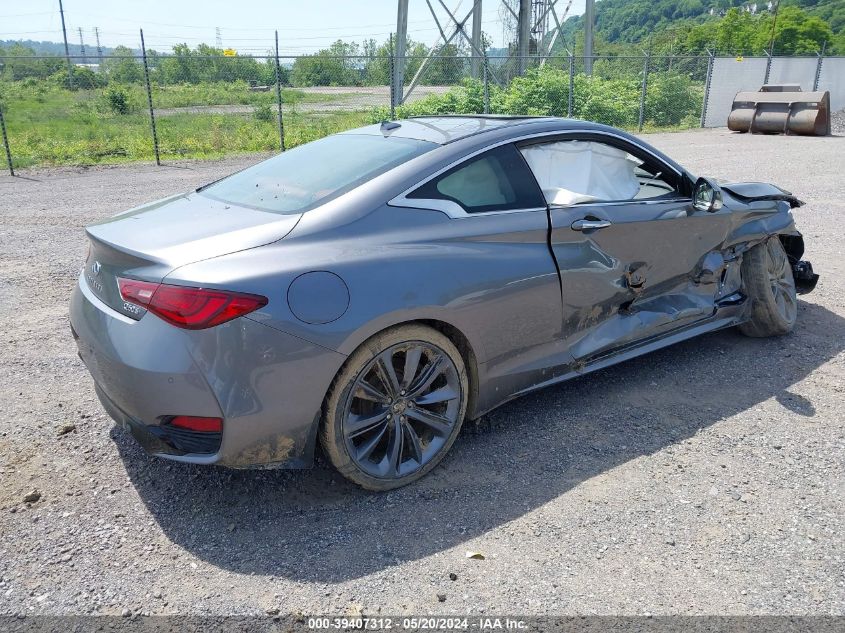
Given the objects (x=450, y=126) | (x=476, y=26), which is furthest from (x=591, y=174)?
(x=476, y=26)

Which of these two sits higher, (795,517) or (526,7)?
(526,7)

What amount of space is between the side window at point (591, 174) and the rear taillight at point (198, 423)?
6.66 feet

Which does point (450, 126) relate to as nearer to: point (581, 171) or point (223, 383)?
point (581, 171)

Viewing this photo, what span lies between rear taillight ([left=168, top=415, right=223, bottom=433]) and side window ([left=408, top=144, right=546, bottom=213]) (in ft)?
4.38

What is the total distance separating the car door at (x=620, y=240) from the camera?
3.73 metres

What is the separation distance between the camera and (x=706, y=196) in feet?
14.3

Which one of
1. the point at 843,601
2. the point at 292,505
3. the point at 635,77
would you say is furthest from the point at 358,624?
the point at 635,77

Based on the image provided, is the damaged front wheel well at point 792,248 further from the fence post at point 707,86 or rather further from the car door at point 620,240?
the fence post at point 707,86

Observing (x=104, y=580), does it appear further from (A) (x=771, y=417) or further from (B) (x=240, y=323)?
(A) (x=771, y=417)

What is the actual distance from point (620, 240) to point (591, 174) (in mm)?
434

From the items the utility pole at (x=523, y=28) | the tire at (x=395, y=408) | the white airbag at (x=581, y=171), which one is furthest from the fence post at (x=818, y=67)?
the tire at (x=395, y=408)

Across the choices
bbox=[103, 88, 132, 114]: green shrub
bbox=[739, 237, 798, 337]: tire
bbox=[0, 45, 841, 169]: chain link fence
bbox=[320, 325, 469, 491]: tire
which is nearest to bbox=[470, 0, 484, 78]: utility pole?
bbox=[0, 45, 841, 169]: chain link fence

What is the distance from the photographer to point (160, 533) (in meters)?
2.91

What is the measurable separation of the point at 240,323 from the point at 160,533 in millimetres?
978
